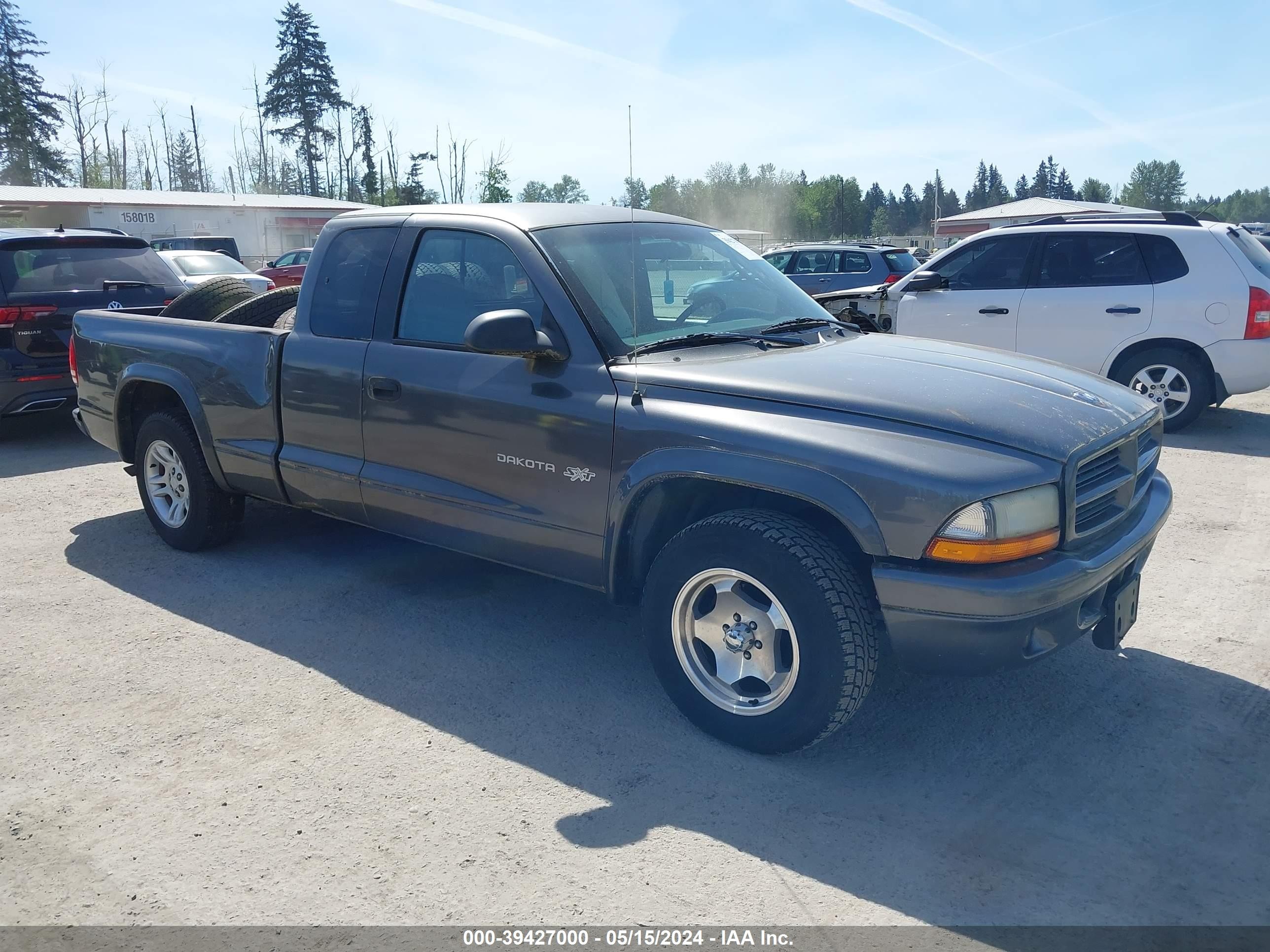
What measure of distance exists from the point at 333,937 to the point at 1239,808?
107 inches

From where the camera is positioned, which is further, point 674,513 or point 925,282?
point 925,282

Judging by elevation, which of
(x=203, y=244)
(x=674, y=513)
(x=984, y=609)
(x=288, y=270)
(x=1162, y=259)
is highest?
(x=203, y=244)

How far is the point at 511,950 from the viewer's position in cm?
254

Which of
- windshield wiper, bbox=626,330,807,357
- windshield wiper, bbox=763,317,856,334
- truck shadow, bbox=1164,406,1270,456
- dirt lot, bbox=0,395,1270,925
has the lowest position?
dirt lot, bbox=0,395,1270,925

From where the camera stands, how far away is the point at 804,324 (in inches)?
171

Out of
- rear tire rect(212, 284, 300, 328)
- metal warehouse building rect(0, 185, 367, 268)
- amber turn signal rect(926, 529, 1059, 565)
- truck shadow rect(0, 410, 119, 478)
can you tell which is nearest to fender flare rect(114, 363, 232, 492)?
rear tire rect(212, 284, 300, 328)

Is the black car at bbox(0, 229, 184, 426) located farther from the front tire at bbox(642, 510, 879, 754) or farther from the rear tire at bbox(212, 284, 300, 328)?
the front tire at bbox(642, 510, 879, 754)

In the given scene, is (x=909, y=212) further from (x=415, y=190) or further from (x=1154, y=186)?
(x=415, y=190)

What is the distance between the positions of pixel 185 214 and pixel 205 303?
4357 centimetres

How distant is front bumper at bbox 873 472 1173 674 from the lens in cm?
295

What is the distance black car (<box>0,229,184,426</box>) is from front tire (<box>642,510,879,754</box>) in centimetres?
691

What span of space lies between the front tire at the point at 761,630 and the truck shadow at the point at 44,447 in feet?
21.4

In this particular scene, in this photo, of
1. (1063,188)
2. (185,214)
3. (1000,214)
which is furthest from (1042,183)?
(185,214)

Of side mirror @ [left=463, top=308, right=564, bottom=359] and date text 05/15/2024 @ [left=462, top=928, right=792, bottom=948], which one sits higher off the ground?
side mirror @ [left=463, top=308, right=564, bottom=359]
